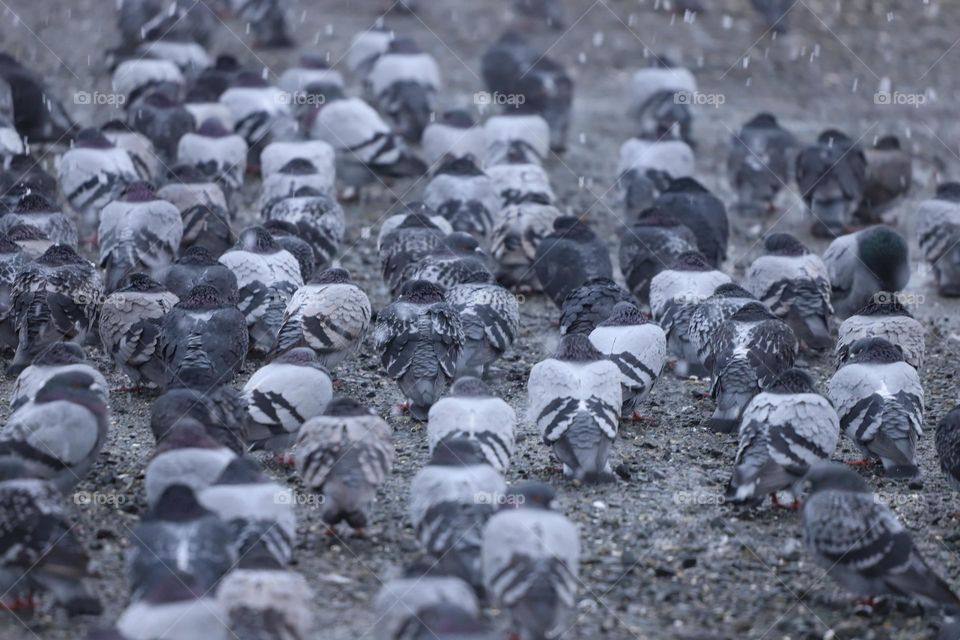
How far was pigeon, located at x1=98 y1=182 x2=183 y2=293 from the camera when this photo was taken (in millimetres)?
12156

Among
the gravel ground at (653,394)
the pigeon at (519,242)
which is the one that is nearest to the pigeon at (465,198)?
the pigeon at (519,242)

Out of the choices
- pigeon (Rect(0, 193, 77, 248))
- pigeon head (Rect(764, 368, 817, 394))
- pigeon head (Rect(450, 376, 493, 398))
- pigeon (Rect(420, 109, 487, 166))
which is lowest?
pigeon head (Rect(450, 376, 493, 398))

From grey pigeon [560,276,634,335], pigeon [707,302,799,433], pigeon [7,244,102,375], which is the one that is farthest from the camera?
grey pigeon [560,276,634,335]

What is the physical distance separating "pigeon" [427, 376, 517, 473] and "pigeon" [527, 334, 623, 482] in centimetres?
45

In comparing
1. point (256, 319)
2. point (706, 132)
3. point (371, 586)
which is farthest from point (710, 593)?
point (706, 132)

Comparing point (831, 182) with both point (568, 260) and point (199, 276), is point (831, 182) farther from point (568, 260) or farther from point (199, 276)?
point (199, 276)

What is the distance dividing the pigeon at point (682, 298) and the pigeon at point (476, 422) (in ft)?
9.37

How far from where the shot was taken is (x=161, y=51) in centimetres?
1888

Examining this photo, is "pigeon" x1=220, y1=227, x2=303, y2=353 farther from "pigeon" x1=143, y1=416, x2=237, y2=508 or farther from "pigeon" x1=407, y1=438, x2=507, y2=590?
"pigeon" x1=407, y1=438, x2=507, y2=590

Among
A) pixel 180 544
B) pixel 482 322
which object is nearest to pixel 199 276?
pixel 482 322

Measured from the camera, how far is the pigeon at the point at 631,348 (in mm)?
10289

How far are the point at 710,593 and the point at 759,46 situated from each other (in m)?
16.1

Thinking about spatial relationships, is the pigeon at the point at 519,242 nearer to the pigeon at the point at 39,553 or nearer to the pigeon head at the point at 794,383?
the pigeon head at the point at 794,383

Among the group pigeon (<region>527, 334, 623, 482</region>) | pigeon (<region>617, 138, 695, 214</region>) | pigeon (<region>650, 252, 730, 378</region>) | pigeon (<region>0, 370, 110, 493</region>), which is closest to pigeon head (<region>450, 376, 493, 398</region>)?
pigeon (<region>527, 334, 623, 482</region>)
